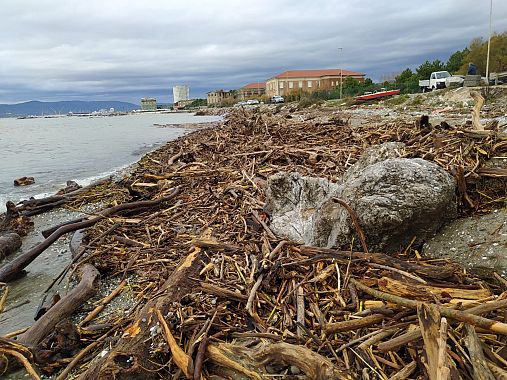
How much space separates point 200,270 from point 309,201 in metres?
1.77

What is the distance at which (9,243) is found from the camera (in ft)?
21.8

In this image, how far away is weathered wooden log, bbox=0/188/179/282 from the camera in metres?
5.23

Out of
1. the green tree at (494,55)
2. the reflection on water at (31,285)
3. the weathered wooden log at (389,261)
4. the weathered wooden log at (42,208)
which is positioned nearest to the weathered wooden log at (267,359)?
the weathered wooden log at (389,261)

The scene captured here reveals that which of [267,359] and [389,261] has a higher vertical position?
[389,261]

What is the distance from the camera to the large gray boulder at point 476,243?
287 centimetres

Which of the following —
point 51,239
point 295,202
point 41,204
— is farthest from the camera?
point 41,204

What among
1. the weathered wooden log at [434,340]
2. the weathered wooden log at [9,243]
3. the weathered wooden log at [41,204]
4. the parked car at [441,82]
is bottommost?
the weathered wooden log at [9,243]

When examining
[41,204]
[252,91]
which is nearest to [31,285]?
[41,204]

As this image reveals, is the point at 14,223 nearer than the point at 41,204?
Yes

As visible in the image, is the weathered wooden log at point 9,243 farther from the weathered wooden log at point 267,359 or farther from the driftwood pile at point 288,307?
the weathered wooden log at point 267,359

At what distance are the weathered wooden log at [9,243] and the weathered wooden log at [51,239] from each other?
0.99 m

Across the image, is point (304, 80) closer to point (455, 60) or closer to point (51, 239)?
point (455, 60)

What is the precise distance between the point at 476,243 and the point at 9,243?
7581 millimetres

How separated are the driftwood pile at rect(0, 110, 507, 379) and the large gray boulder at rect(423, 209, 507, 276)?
0.18 metres
